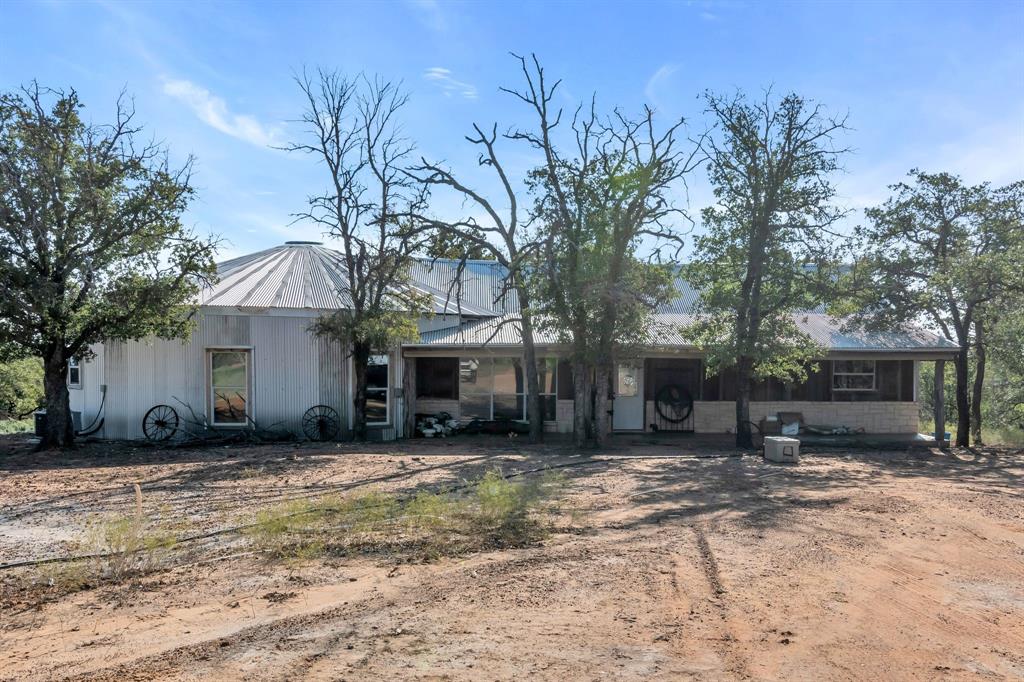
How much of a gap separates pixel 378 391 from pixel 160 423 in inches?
201

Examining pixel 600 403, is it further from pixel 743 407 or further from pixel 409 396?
pixel 409 396

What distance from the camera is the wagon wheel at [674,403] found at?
64.2ft

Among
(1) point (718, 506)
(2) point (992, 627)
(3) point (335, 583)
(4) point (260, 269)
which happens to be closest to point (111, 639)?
(3) point (335, 583)

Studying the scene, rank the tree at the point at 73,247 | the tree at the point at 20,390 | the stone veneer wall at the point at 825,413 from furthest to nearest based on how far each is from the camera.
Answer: the tree at the point at 20,390
the stone veneer wall at the point at 825,413
the tree at the point at 73,247

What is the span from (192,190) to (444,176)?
5.32 meters

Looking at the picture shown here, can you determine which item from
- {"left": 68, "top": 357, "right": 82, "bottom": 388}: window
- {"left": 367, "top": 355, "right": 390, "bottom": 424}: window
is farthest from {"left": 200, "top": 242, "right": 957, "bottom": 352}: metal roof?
{"left": 68, "top": 357, "right": 82, "bottom": 388}: window

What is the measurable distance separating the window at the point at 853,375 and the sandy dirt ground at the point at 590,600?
10.2 metres

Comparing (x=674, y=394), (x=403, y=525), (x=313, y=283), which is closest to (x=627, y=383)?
(x=674, y=394)

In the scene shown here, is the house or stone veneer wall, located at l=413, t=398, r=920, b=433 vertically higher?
the house

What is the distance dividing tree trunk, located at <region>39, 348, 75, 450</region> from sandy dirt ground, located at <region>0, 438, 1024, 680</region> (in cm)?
521

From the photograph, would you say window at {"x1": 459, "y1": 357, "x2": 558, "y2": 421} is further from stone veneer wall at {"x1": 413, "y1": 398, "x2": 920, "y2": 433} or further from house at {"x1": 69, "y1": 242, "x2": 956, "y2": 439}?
stone veneer wall at {"x1": 413, "y1": 398, "x2": 920, "y2": 433}

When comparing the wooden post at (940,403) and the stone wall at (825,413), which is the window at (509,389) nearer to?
the stone wall at (825,413)

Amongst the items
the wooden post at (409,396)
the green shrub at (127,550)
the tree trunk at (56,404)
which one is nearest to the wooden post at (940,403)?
the wooden post at (409,396)

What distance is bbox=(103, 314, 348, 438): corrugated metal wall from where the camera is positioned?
1739 centimetres
